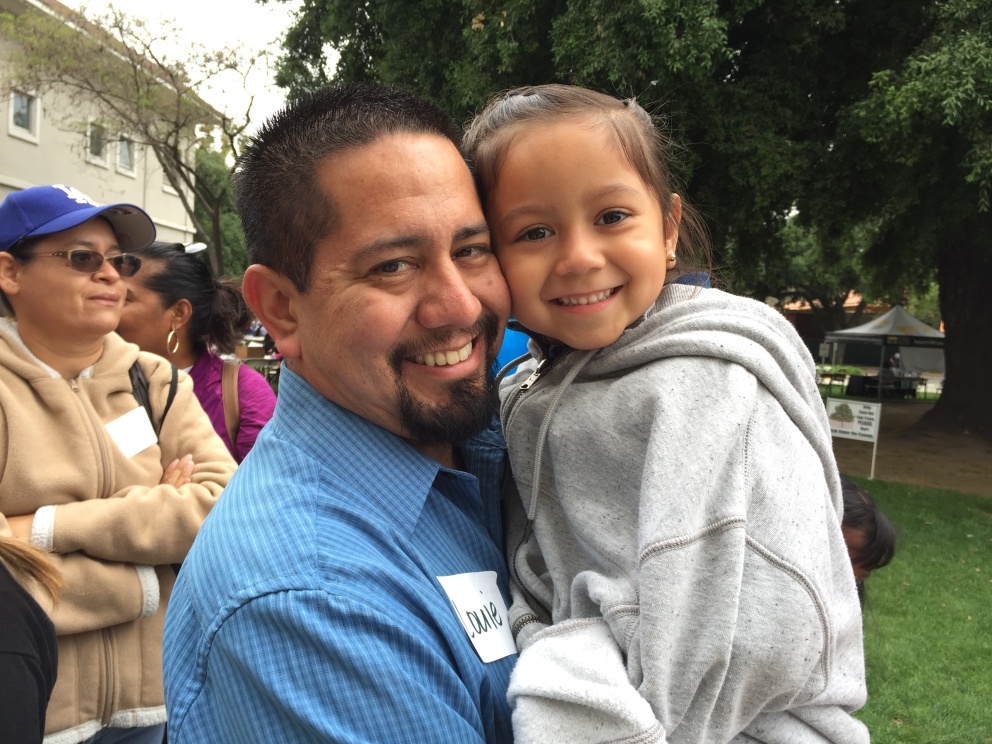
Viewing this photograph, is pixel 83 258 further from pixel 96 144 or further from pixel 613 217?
pixel 96 144

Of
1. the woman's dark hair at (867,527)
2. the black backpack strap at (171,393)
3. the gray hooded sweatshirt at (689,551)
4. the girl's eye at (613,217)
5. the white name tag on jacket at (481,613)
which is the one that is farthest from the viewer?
the woman's dark hair at (867,527)

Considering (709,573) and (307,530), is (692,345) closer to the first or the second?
(709,573)

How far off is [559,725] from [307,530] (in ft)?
1.69

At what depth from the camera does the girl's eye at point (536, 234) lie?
1770 mm

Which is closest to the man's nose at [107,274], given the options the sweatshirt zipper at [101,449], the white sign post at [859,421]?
the sweatshirt zipper at [101,449]

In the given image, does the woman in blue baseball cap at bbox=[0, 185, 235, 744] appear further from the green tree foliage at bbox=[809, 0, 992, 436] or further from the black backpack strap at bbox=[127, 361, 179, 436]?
the green tree foliage at bbox=[809, 0, 992, 436]

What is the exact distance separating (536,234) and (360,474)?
668 millimetres

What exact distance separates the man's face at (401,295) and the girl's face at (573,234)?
117mm

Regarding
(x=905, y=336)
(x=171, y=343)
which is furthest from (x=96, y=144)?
(x=905, y=336)

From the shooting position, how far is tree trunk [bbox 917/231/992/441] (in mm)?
14789

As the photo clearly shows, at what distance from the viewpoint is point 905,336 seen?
89.9ft

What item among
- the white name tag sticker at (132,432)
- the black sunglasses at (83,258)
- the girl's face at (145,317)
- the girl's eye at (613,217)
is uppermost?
the girl's eye at (613,217)

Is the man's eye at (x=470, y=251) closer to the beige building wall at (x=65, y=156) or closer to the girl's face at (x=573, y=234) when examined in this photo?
the girl's face at (x=573, y=234)

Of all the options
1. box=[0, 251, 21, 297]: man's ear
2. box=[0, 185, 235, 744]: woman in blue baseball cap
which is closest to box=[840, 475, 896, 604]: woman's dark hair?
box=[0, 185, 235, 744]: woman in blue baseball cap
